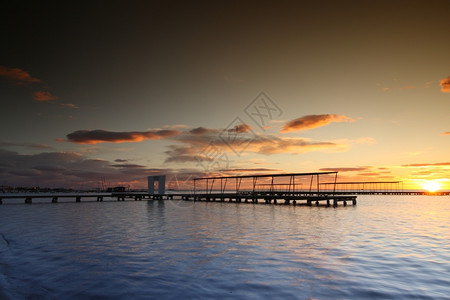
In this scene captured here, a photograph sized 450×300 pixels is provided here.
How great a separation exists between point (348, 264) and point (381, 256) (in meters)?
2.76

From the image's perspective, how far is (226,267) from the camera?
39.2ft

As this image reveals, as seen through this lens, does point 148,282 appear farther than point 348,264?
No

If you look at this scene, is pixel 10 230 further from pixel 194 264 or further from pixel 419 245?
pixel 419 245

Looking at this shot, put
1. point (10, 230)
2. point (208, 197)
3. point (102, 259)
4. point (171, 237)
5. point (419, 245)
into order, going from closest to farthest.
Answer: point (102, 259)
point (419, 245)
point (171, 237)
point (10, 230)
point (208, 197)

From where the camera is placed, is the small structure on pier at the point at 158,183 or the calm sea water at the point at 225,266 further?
the small structure on pier at the point at 158,183

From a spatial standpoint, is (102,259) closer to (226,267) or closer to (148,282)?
(148,282)

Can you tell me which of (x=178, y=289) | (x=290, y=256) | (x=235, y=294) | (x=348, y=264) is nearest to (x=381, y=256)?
(x=348, y=264)

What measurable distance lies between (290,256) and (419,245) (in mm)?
8813

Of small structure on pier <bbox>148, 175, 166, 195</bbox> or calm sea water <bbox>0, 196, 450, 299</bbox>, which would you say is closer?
calm sea water <bbox>0, 196, 450, 299</bbox>

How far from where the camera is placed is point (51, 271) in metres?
11.7

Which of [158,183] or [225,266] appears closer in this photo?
[225,266]

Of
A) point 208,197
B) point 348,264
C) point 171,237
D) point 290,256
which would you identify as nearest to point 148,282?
point 290,256

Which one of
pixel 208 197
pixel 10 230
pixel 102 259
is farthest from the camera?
pixel 208 197

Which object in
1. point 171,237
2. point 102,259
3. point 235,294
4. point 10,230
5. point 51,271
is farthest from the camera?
point 10,230
